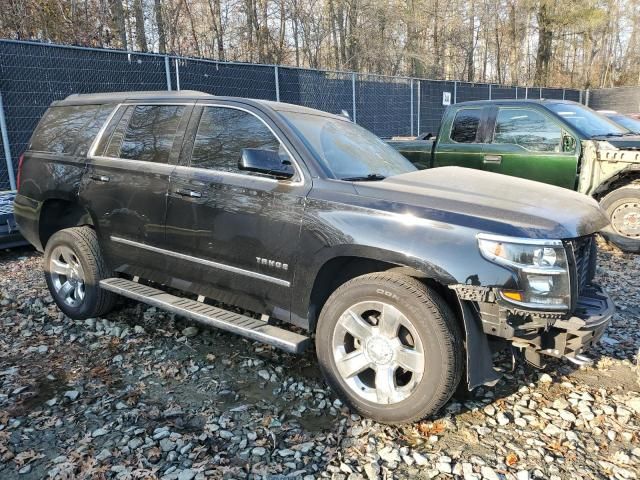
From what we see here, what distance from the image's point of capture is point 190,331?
441cm

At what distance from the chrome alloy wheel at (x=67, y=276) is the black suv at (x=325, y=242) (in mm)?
15

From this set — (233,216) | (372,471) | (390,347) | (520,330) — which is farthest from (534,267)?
(233,216)

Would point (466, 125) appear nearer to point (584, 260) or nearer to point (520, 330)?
point (584, 260)

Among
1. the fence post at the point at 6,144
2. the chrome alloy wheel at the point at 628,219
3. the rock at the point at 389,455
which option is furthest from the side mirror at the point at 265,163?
the fence post at the point at 6,144

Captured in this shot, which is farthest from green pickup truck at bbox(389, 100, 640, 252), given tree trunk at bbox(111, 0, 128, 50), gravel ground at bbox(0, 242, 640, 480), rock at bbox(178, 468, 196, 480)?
tree trunk at bbox(111, 0, 128, 50)

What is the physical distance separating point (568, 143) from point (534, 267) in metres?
4.87

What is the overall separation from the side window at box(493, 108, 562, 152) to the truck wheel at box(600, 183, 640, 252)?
3.05 ft

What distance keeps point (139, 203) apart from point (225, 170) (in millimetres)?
874

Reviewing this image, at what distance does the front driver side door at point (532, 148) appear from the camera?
22.5 feet

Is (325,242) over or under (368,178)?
under

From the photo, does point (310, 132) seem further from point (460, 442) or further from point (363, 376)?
point (460, 442)

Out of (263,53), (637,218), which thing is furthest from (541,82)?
(637,218)

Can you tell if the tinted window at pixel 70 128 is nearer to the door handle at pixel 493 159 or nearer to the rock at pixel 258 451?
the rock at pixel 258 451

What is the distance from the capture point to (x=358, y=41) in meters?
25.9
